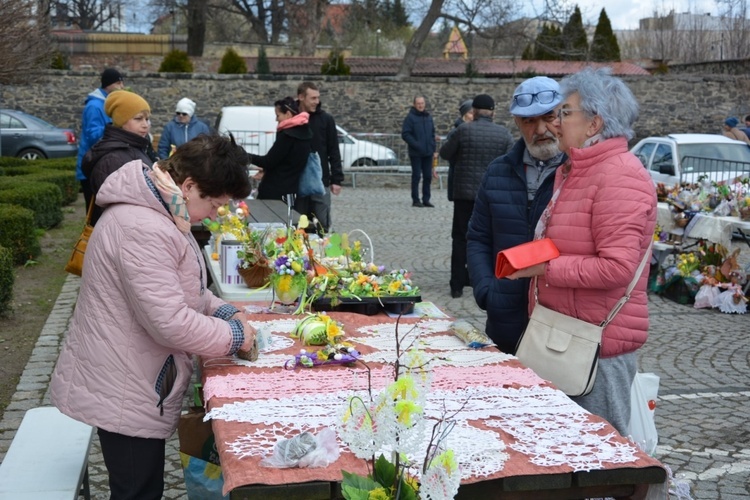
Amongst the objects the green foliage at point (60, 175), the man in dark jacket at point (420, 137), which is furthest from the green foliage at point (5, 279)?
the man in dark jacket at point (420, 137)

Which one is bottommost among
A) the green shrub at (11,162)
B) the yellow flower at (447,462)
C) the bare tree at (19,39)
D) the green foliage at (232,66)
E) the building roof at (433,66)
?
the green shrub at (11,162)

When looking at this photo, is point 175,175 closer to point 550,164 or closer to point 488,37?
point 550,164

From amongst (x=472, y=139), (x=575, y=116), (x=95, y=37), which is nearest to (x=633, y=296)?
(x=575, y=116)

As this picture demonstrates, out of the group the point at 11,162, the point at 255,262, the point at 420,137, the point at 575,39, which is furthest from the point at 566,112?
the point at 575,39

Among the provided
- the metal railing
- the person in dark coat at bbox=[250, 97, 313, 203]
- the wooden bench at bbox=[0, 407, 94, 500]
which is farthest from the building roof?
the wooden bench at bbox=[0, 407, 94, 500]

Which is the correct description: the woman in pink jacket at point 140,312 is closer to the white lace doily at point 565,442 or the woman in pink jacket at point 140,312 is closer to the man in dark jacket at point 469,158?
the white lace doily at point 565,442

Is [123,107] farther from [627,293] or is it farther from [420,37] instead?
[420,37]

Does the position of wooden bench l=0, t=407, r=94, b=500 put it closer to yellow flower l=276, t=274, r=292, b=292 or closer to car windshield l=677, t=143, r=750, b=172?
yellow flower l=276, t=274, r=292, b=292

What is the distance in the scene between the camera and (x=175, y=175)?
286 centimetres

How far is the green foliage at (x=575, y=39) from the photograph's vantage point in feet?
119

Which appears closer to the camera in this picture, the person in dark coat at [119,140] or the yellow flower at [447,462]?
the yellow flower at [447,462]

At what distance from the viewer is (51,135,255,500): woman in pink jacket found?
2.73 metres


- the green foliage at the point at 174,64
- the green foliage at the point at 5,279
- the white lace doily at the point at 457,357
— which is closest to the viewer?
Answer: the white lace doily at the point at 457,357

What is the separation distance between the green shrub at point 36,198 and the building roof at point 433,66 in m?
24.2
